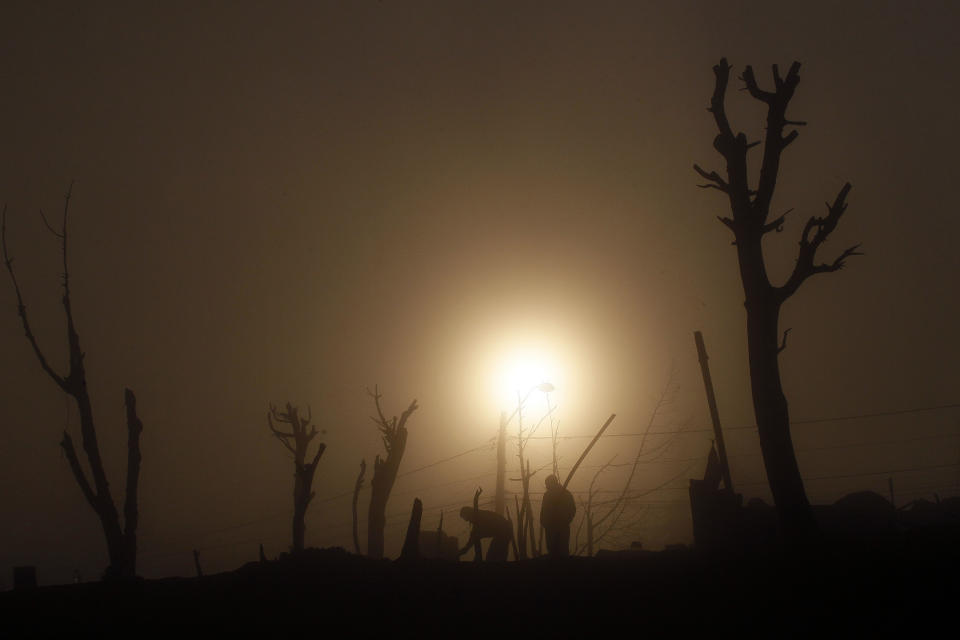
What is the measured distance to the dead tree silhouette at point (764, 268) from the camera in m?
11.5

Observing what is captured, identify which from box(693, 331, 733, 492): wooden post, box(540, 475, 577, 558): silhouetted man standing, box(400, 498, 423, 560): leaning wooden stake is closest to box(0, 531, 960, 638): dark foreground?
box(400, 498, 423, 560): leaning wooden stake

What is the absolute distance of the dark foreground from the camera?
775cm

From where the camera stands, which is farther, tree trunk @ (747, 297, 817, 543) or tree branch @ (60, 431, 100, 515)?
tree branch @ (60, 431, 100, 515)

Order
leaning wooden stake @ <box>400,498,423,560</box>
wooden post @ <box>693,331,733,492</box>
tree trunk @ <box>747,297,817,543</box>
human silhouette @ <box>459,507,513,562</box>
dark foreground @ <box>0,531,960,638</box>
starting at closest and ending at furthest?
dark foreground @ <box>0,531,960,638</box> < tree trunk @ <box>747,297,817,543</box> < leaning wooden stake @ <box>400,498,423,560</box> < human silhouette @ <box>459,507,513,562</box> < wooden post @ <box>693,331,733,492</box>

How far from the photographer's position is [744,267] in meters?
12.8

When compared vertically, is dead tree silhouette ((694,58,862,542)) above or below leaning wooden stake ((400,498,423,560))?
above

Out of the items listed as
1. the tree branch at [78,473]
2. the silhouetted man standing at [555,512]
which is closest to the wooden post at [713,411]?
the silhouetted man standing at [555,512]

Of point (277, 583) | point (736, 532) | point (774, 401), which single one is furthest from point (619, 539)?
point (277, 583)

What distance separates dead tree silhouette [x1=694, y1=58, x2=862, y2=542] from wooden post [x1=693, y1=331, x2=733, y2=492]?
8.76 metres

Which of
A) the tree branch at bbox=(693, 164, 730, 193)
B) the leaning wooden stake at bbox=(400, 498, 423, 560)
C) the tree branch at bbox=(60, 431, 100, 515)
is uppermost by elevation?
the tree branch at bbox=(693, 164, 730, 193)

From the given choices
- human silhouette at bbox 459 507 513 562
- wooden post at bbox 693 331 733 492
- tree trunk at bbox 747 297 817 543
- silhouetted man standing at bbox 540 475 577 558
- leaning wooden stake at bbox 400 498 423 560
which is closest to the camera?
tree trunk at bbox 747 297 817 543

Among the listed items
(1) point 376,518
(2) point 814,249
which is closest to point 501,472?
(1) point 376,518

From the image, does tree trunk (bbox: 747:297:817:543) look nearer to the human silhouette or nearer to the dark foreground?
the dark foreground

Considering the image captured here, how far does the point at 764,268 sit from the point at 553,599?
690 cm
